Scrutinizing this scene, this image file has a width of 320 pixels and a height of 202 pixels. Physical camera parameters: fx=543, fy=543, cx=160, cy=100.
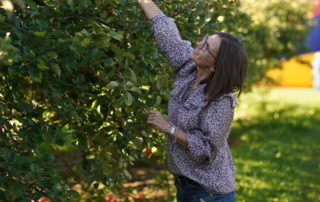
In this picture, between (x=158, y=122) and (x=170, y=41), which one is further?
(x=170, y=41)

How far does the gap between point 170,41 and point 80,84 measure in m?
0.58

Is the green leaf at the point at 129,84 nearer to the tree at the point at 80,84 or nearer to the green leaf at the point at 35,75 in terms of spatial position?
the tree at the point at 80,84

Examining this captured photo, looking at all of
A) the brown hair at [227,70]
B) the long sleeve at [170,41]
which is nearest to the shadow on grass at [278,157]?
the long sleeve at [170,41]

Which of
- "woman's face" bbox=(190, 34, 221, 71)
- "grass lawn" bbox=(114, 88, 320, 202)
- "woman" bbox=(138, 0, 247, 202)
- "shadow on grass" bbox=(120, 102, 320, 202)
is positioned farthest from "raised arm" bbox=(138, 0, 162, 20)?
"grass lawn" bbox=(114, 88, 320, 202)

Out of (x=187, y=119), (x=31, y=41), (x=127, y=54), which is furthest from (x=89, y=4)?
(x=187, y=119)

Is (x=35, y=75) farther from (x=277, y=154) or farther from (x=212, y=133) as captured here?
(x=277, y=154)

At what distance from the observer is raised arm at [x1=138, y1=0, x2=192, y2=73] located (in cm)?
269

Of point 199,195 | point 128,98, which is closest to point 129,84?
point 128,98

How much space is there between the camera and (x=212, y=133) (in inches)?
95.0

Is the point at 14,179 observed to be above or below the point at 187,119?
below

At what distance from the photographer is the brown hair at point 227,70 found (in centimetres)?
245

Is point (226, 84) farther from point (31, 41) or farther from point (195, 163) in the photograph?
point (31, 41)

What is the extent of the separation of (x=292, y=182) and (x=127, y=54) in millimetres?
4088

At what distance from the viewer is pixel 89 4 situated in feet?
9.05
